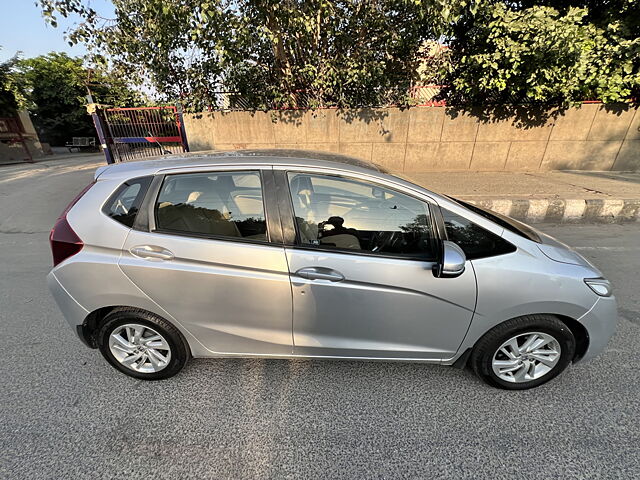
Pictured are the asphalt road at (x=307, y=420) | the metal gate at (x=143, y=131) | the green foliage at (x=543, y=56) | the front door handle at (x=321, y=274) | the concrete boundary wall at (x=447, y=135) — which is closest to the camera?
the asphalt road at (x=307, y=420)

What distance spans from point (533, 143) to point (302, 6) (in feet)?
22.7

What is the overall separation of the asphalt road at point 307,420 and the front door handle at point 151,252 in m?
0.97

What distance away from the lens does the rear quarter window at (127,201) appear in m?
1.83

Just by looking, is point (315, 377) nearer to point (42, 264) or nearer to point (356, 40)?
point (42, 264)

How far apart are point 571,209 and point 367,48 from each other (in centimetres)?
545

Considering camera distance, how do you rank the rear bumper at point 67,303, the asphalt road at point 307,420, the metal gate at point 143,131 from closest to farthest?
the asphalt road at point 307,420 < the rear bumper at point 67,303 < the metal gate at point 143,131

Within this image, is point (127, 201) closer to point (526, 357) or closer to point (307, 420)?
point (307, 420)

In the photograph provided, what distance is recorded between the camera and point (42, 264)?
3.89m

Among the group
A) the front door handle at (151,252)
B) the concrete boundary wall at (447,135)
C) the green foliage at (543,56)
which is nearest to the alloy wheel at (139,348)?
the front door handle at (151,252)

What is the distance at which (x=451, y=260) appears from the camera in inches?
62.9

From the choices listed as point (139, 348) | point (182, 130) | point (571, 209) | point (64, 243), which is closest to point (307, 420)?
point (139, 348)

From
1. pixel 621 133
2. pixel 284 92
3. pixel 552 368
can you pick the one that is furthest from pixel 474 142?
pixel 552 368

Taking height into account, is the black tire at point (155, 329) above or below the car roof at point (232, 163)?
below

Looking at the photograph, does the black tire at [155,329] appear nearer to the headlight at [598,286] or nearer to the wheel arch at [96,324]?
the wheel arch at [96,324]
